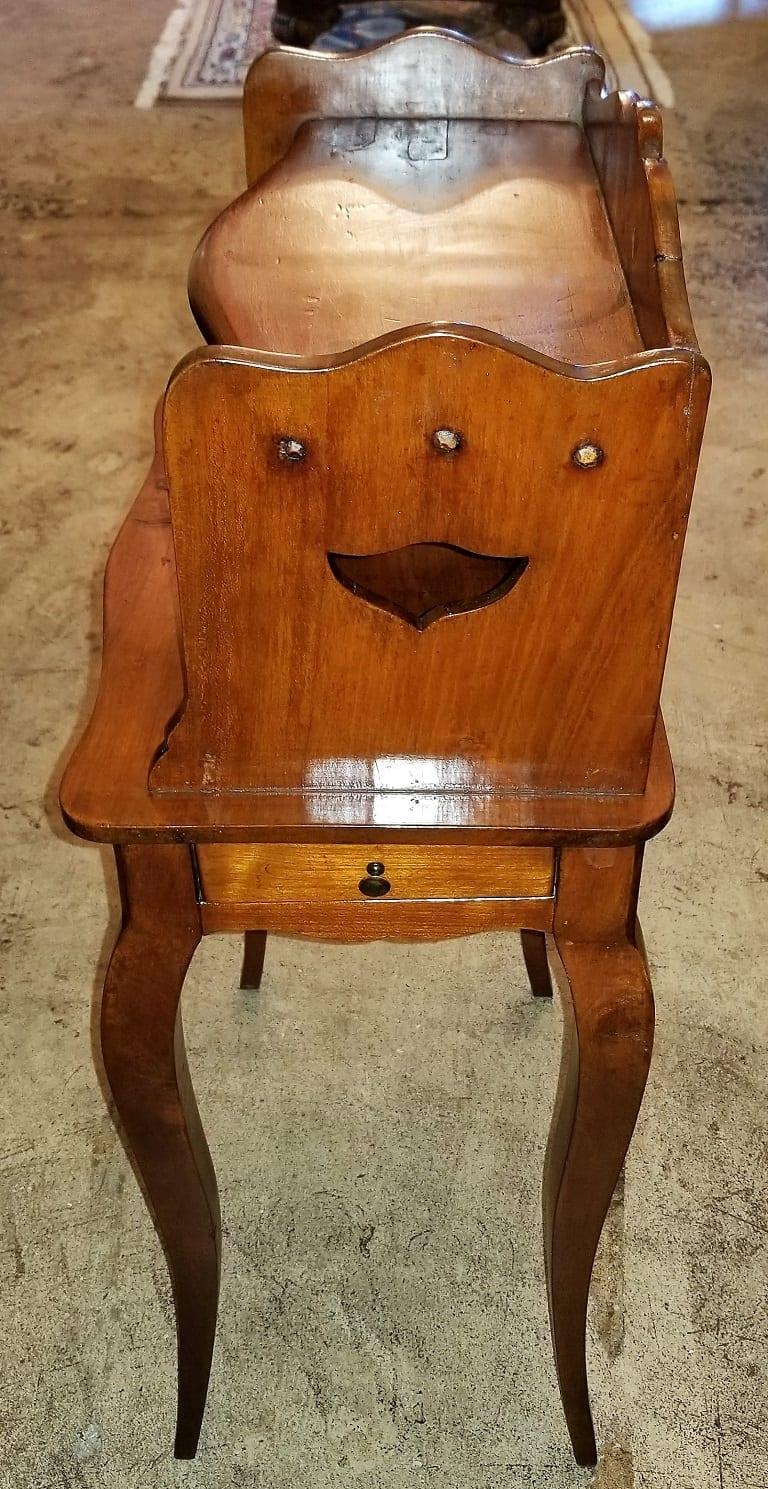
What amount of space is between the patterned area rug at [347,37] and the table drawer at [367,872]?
3075mm

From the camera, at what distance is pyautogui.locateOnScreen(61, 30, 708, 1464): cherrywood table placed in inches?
25.3

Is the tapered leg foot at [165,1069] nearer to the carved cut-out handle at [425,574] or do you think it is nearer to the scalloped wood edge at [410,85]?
the carved cut-out handle at [425,574]

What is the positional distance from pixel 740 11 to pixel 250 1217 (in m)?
4.04

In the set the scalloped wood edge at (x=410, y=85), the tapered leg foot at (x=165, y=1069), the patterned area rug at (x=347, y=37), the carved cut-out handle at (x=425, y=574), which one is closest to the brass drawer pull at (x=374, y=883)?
the tapered leg foot at (x=165, y=1069)

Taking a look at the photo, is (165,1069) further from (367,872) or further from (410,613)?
(410,613)

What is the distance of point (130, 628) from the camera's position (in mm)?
911

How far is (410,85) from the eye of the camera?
1.18 meters

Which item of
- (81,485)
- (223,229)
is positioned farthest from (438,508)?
(81,485)

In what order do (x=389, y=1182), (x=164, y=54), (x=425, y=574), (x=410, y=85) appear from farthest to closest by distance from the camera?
(x=164, y=54) → (x=389, y=1182) → (x=410, y=85) → (x=425, y=574)

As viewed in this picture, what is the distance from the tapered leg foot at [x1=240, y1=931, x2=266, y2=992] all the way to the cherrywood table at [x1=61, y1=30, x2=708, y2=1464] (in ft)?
1.33

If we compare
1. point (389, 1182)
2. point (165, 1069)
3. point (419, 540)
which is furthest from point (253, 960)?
point (419, 540)

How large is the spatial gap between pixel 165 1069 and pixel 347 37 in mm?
3395

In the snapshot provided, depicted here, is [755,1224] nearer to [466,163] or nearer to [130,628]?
[130,628]

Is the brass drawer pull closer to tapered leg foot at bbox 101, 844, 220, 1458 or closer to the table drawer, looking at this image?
the table drawer
